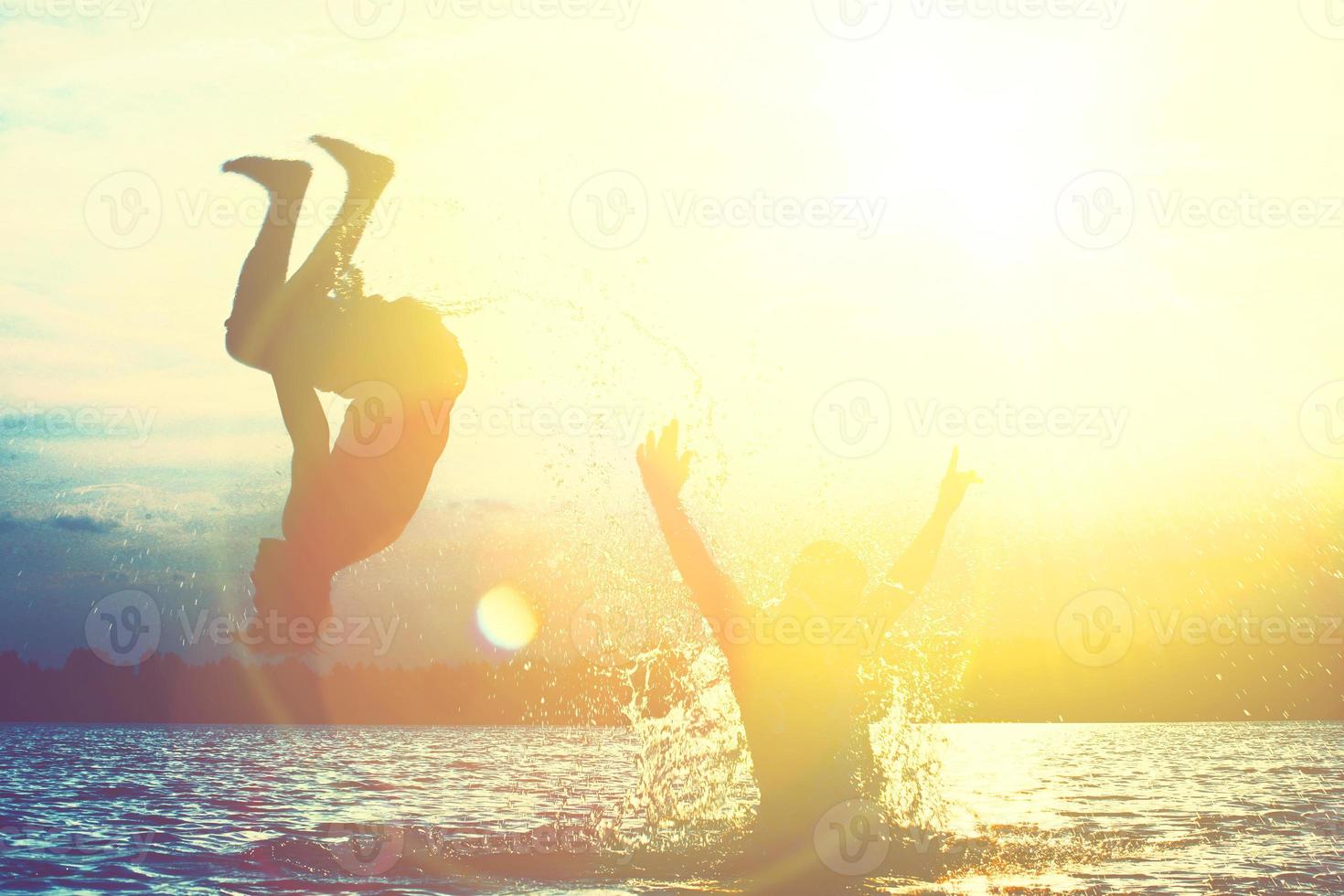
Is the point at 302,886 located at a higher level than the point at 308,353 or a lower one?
lower

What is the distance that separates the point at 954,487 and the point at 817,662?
6.96 ft

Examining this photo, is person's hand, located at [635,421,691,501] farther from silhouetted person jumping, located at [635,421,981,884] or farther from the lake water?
the lake water

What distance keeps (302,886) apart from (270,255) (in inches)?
344

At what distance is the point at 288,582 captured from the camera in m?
5.72

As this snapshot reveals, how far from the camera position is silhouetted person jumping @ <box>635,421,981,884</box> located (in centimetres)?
1026

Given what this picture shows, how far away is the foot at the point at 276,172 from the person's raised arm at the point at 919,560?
6.45 m

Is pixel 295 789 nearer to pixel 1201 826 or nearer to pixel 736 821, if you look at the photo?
pixel 736 821

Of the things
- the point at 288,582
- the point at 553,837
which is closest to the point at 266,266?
the point at 288,582

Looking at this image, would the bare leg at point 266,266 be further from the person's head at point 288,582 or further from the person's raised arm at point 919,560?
the person's raised arm at point 919,560

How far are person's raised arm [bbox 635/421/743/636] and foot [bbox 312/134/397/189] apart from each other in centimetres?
363

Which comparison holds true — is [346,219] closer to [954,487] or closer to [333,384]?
[333,384]

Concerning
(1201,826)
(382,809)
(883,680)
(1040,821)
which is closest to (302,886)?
(883,680)

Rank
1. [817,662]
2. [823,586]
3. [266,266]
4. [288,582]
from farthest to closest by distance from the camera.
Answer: [823,586], [817,662], [266,266], [288,582]

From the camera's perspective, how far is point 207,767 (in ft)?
157
